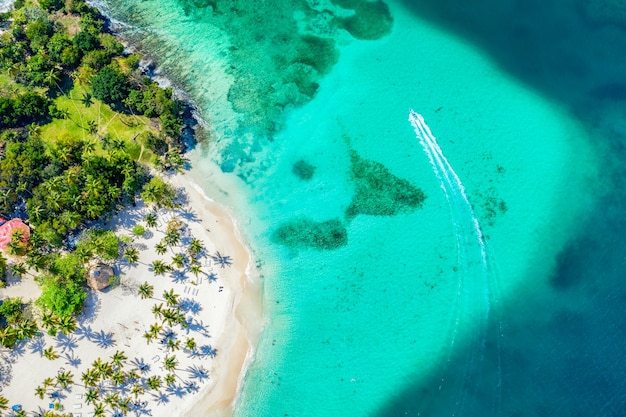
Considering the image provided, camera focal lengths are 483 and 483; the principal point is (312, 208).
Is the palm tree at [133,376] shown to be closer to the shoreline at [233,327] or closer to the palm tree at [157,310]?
the palm tree at [157,310]

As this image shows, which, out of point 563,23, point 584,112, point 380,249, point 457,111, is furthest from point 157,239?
point 563,23

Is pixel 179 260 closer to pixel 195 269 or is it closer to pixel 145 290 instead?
pixel 195 269

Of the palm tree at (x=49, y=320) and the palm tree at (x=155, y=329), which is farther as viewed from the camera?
the palm tree at (x=155, y=329)

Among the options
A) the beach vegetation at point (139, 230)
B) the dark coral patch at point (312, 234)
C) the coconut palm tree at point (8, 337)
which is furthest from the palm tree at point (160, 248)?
the coconut palm tree at point (8, 337)

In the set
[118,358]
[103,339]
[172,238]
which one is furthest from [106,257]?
[118,358]

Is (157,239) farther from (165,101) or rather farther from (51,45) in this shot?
(51,45)

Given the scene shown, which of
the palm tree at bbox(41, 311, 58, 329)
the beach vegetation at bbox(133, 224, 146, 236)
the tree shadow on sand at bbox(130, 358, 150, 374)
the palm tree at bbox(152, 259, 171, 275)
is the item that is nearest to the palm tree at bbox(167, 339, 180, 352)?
the tree shadow on sand at bbox(130, 358, 150, 374)
